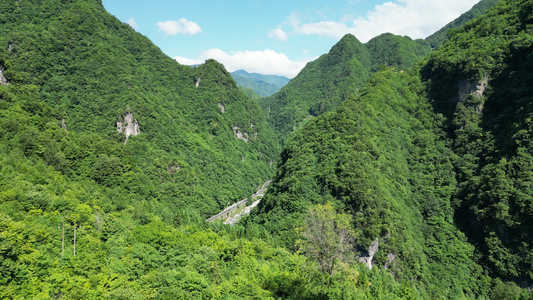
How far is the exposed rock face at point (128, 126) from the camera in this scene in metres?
115

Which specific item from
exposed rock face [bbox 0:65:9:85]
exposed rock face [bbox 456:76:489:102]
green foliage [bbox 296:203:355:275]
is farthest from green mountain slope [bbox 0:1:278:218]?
exposed rock face [bbox 456:76:489:102]

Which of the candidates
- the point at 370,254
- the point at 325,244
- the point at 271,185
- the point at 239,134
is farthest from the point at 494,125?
the point at 239,134

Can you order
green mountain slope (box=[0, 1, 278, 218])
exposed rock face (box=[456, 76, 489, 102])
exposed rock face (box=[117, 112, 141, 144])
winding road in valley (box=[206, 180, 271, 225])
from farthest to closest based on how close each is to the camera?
winding road in valley (box=[206, 180, 271, 225])
exposed rock face (box=[117, 112, 141, 144])
green mountain slope (box=[0, 1, 278, 218])
exposed rock face (box=[456, 76, 489, 102])

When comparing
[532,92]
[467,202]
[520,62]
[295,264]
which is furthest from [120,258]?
[520,62]

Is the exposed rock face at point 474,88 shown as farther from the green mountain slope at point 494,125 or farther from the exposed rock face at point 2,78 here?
the exposed rock face at point 2,78

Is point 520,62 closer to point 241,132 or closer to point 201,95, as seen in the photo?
point 241,132

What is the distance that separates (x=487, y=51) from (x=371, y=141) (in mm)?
56544

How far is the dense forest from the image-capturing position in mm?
33094

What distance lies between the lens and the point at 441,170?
94.1 meters

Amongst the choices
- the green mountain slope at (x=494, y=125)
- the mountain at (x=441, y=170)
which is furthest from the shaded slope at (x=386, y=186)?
the green mountain slope at (x=494, y=125)

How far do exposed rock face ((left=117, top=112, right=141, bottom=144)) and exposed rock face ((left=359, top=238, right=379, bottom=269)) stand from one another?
9596cm

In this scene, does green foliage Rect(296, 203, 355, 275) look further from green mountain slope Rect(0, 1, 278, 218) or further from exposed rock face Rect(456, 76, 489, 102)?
exposed rock face Rect(456, 76, 489, 102)

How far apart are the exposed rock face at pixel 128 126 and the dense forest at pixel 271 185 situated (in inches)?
22.9

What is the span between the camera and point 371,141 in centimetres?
8812
